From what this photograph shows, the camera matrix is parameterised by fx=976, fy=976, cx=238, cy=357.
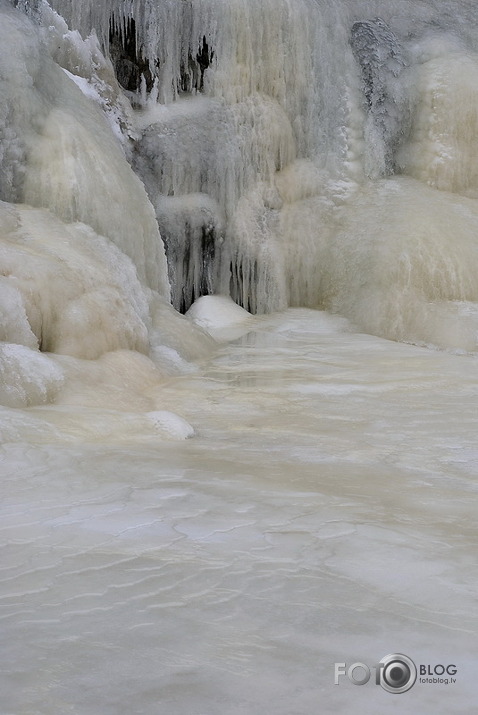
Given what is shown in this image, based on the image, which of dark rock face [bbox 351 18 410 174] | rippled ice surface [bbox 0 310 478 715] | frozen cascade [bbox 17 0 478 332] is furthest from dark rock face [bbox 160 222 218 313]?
rippled ice surface [bbox 0 310 478 715]

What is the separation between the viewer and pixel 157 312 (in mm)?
6180

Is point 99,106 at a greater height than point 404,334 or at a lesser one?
greater

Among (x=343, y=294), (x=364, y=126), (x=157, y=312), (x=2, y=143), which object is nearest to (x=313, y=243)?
(x=343, y=294)

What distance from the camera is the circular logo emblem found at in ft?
4.43

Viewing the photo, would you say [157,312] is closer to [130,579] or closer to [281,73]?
[281,73]

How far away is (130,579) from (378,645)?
0.50m

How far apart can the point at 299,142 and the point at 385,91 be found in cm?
98

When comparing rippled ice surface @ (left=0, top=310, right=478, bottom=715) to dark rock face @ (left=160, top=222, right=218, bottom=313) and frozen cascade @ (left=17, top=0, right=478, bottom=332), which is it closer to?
dark rock face @ (left=160, top=222, right=218, bottom=313)

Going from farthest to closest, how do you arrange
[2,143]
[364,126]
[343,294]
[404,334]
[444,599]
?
[364,126]
[343,294]
[404,334]
[2,143]
[444,599]

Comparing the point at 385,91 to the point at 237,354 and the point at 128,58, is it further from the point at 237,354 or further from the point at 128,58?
the point at 237,354

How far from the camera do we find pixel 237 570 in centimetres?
183

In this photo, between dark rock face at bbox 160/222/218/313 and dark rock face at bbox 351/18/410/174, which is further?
dark rock face at bbox 351/18/410/174

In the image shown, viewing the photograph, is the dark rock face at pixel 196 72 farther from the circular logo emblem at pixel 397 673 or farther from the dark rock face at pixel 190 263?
the circular logo emblem at pixel 397 673

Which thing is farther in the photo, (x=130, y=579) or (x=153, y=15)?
(x=153, y=15)
